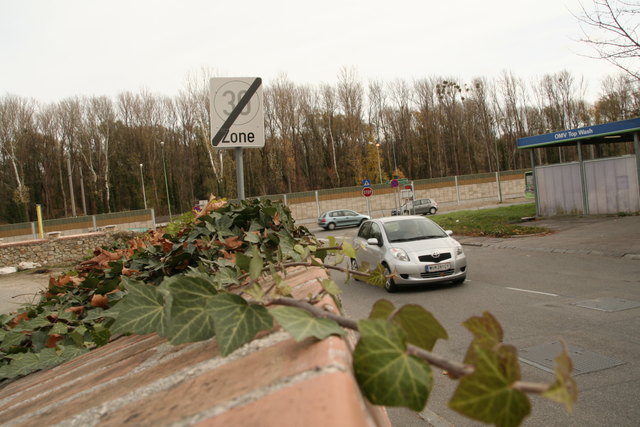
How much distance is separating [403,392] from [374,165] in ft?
222

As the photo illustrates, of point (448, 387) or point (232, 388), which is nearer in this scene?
point (232, 388)

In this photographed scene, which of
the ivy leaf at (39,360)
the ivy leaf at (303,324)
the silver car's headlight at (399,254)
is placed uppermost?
the ivy leaf at (303,324)

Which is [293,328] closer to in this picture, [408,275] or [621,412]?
[621,412]

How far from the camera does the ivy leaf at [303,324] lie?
582mm

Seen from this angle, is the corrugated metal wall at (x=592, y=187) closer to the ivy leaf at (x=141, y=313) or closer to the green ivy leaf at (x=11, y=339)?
the green ivy leaf at (x=11, y=339)

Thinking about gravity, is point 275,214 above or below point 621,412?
above

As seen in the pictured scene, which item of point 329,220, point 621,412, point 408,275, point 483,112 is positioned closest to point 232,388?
point 621,412

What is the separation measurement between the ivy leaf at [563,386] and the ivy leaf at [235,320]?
38 cm

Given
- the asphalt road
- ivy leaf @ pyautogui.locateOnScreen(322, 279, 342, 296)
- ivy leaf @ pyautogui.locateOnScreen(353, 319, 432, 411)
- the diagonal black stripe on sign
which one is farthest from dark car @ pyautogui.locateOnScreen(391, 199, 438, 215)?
ivy leaf @ pyautogui.locateOnScreen(353, 319, 432, 411)

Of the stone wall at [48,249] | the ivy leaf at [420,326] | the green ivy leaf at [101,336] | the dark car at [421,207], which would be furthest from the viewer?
the dark car at [421,207]

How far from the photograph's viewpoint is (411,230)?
1135cm

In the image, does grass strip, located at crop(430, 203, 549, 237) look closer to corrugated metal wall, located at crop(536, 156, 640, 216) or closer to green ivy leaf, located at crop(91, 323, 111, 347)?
corrugated metal wall, located at crop(536, 156, 640, 216)

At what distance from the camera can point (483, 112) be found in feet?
232

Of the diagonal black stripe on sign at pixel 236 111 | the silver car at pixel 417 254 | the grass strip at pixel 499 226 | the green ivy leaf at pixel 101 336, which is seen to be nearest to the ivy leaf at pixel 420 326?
the green ivy leaf at pixel 101 336
